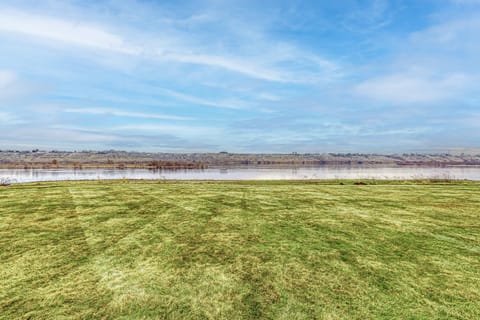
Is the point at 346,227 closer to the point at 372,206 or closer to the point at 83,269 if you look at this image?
the point at 372,206

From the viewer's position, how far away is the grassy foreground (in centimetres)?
369

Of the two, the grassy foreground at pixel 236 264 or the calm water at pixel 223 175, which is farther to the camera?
the calm water at pixel 223 175

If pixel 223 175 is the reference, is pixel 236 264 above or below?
above

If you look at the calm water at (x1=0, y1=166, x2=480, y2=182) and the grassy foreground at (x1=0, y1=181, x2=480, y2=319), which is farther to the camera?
the calm water at (x1=0, y1=166, x2=480, y2=182)

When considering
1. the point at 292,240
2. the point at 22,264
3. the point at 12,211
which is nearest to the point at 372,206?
the point at 292,240

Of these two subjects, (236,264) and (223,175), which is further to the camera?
(223,175)

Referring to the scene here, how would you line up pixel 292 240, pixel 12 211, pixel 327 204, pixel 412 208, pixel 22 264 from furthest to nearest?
pixel 327 204
pixel 412 208
pixel 12 211
pixel 292 240
pixel 22 264

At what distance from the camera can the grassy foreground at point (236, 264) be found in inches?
→ 145

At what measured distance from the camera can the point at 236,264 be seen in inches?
197

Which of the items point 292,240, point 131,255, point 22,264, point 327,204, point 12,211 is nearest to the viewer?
point 22,264

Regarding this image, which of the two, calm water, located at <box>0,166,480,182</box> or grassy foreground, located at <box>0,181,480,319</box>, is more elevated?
grassy foreground, located at <box>0,181,480,319</box>

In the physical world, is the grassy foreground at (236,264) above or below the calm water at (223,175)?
above

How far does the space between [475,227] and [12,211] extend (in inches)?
509

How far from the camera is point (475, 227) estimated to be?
7328mm
